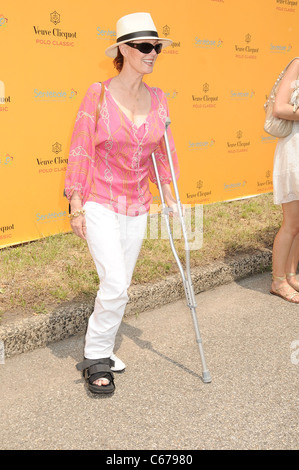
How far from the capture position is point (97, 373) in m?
3.59

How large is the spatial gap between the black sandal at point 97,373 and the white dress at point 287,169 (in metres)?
2.36

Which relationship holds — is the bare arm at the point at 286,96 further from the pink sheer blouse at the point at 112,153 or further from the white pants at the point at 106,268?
the white pants at the point at 106,268

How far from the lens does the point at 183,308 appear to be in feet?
16.6

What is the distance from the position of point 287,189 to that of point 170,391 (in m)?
2.30

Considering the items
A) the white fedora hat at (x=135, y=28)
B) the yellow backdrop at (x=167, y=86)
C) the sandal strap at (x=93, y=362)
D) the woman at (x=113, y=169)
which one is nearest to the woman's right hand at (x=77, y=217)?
the woman at (x=113, y=169)

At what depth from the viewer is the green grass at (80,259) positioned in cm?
466

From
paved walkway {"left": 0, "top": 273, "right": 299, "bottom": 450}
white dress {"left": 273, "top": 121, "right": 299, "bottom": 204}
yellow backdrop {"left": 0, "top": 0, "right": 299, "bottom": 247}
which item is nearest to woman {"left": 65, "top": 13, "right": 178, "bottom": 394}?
paved walkway {"left": 0, "top": 273, "right": 299, "bottom": 450}

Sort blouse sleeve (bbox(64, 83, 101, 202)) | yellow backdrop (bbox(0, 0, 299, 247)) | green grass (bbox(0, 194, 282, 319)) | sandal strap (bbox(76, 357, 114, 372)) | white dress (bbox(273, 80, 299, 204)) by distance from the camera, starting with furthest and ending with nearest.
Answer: yellow backdrop (bbox(0, 0, 299, 247))
white dress (bbox(273, 80, 299, 204))
green grass (bbox(0, 194, 282, 319))
sandal strap (bbox(76, 357, 114, 372))
blouse sleeve (bbox(64, 83, 101, 202))

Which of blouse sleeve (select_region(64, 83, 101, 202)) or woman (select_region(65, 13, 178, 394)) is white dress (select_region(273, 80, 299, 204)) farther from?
blouse sleeve (select_region(64, 83, 101, 202))

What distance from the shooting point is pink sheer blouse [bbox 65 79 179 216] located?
3354mm

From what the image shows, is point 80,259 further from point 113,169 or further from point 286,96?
point 286,96
